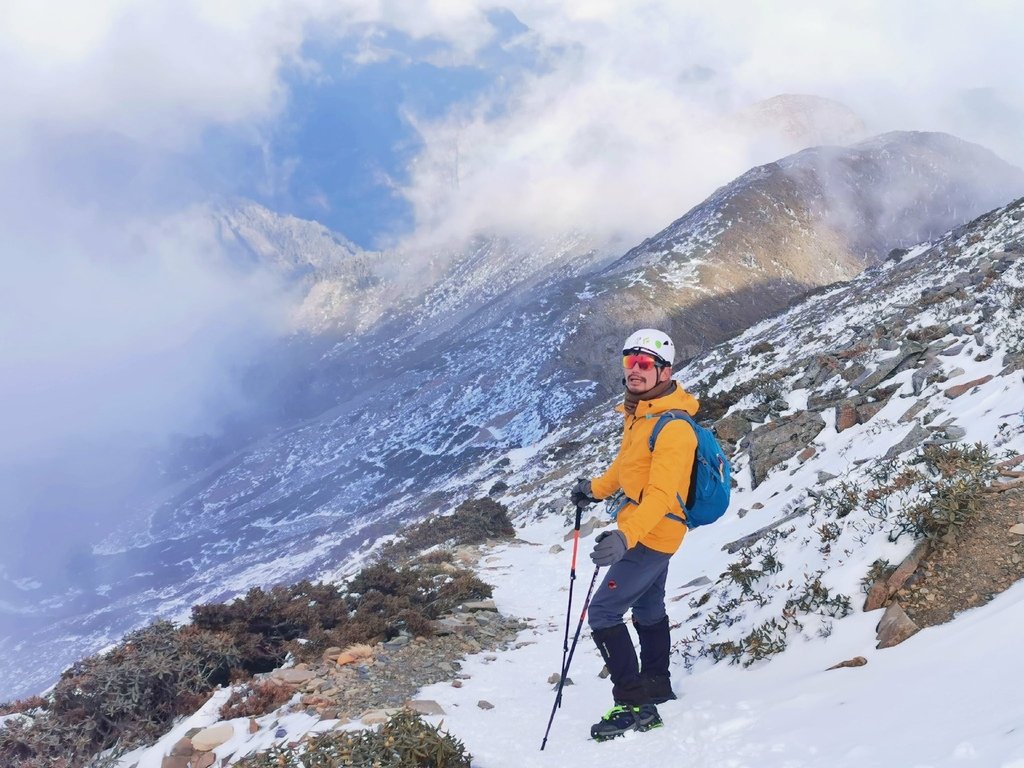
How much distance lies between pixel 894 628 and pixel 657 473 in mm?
2275

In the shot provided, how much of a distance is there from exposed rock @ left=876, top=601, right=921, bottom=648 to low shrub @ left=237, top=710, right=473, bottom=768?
11.6 feet

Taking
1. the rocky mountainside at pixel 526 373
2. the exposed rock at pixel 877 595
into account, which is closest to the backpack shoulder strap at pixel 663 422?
the exposed rock at pixel 877 595

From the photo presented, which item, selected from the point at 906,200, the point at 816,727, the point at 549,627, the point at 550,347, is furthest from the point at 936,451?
the point at 906,200

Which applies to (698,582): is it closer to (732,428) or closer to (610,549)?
(610,549)

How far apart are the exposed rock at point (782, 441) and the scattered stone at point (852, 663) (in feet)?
31.6

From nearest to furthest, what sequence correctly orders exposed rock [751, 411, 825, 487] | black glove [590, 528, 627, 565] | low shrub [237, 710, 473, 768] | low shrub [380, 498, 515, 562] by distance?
low shrub [237, 710, 473, 768] < black glove [590, 528, 627, 565] < exposed rock [751, 411, 825, 487] < low shrub [380, 498, 515, 562]

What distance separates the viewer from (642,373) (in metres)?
5.37

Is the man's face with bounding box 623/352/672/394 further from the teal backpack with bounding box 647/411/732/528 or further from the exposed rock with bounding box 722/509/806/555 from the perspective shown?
the exposed rock with bounding box 722/509/806/555

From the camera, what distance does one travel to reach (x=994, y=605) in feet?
14.6

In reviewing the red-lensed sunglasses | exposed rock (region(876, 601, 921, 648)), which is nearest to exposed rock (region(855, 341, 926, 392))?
exposed rock (region(876, 601, 921, 648))

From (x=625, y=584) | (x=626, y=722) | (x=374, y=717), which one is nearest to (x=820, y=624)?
(x=625, y=584)

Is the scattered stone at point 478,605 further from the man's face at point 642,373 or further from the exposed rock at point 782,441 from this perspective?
the man's face at point 642,373

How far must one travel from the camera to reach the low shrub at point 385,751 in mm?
4508

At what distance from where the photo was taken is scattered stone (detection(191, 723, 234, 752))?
6147 mm
